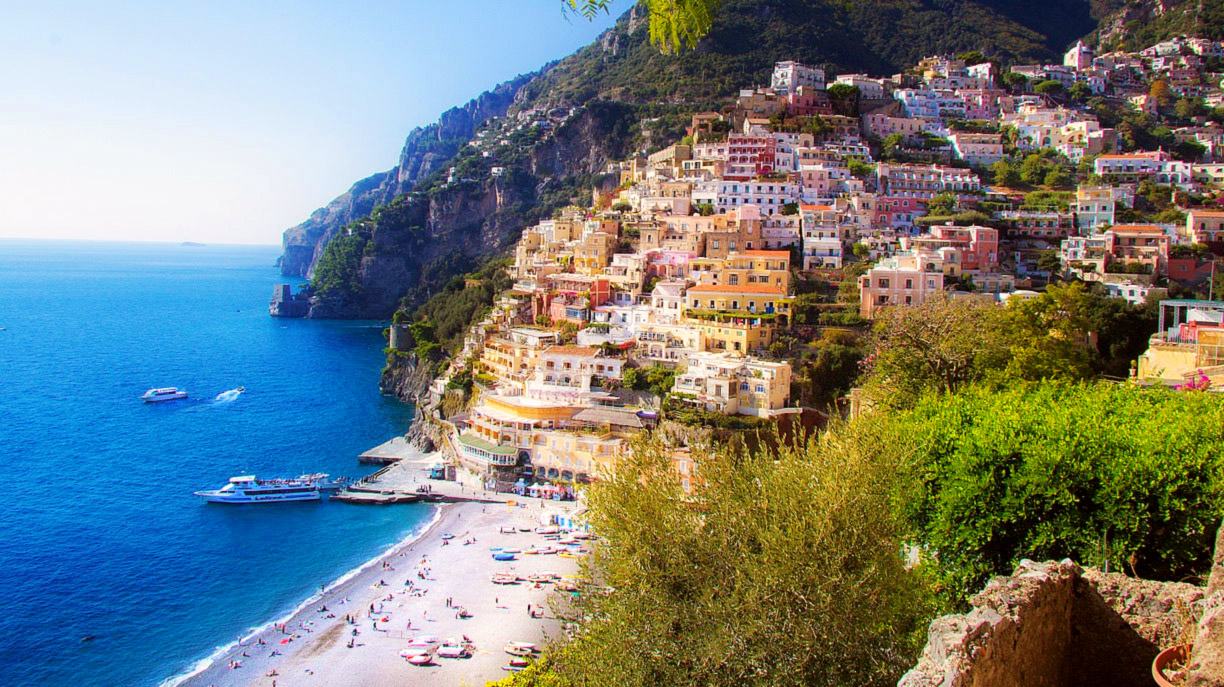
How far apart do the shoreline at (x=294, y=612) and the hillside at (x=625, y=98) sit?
56.8m

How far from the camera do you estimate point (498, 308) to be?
52.8m

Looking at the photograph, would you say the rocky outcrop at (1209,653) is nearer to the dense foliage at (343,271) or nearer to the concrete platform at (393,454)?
the concrete platform at (393,454)

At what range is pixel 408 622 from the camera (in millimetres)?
25656

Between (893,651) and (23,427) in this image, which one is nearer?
(893,651)

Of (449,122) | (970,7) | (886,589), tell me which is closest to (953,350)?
(886,589)

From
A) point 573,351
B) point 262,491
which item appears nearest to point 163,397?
point 262,491

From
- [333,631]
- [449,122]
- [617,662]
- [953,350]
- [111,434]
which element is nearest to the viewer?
[617,662]

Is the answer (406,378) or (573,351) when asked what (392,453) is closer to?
(573,351)

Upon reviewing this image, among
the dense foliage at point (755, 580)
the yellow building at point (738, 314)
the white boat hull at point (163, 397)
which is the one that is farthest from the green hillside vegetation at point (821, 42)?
the dense foliage at point (755, 580)

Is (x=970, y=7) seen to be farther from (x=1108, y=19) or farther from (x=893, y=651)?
(x=893, y=651)

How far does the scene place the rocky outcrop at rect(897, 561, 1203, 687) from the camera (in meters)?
7.21

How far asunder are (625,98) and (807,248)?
187 ft

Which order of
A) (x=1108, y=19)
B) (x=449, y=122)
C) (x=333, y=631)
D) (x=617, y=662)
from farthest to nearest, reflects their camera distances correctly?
(x=449, y=122) < (x=1108, y=19) < (x=333, y=631) < (x=617, y=662)

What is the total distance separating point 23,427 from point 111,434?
19.0ft
